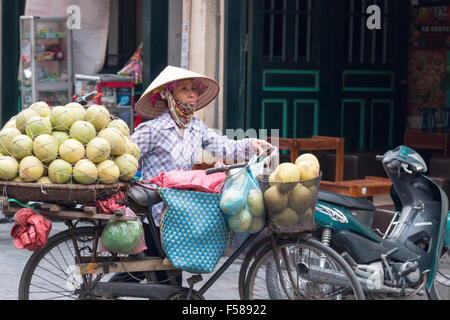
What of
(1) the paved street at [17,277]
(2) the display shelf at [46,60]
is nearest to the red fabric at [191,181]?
(1) the paved street at [17,277]

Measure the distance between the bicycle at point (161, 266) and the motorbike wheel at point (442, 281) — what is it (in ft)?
3.19

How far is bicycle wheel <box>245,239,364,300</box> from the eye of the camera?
15.5 feet

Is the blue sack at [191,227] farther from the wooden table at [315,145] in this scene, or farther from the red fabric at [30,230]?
the wooden table at [315,145]

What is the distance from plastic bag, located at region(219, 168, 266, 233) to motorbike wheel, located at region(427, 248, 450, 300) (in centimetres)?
162

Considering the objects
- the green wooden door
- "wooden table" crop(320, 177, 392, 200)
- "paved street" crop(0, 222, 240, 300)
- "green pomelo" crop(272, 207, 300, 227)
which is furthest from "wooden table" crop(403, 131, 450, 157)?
"green pomelo" crop(272, 207, 300, 227)

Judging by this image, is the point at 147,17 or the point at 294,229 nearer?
the point at 294,229

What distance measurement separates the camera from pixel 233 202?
15.1 feet

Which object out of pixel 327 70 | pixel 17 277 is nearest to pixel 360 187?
pixel 327 70

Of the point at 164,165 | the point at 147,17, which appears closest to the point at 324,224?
the point at 164,165

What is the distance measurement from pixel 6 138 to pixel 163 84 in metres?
1.05
